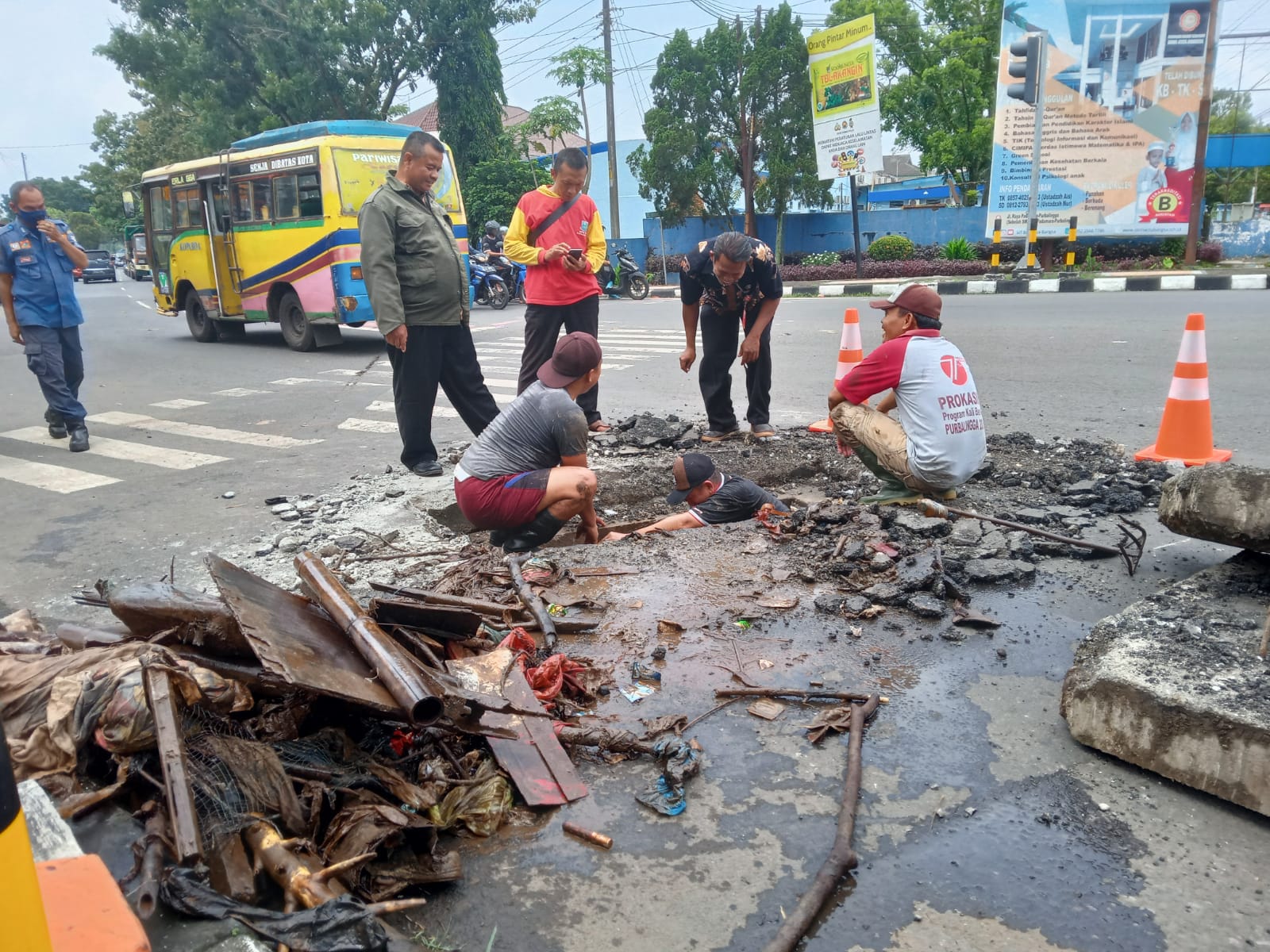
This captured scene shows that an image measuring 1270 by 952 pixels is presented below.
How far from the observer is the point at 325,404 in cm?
899

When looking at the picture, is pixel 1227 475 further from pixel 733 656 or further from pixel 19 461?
pixel 19 461

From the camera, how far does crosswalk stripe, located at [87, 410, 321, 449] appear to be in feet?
23.8

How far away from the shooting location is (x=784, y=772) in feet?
8.14

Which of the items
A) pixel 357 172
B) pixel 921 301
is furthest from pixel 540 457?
pixel 357 172

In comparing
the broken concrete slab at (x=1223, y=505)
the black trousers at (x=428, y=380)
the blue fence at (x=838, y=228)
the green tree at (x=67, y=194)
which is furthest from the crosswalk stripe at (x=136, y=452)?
the green tree at (x=67, y=194)

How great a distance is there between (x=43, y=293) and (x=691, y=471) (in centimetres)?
551

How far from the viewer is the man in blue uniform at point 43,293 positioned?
22.2ft

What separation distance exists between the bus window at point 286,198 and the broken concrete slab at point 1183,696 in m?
12.2

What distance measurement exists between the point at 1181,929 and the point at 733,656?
5.12ft

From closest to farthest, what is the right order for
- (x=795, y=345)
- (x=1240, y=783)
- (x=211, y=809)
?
(x=211, y=809) → (x=1240, y=783) → (x=795, y=345)

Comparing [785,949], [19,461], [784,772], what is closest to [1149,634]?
[784,772]

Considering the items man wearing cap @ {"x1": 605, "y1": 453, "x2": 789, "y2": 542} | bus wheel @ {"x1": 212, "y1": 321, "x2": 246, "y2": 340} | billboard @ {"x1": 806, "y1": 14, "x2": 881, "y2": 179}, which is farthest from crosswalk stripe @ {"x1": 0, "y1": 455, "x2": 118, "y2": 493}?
billboard @ {"x1": 806, "y1": 14, "x2": 881, "y2": 179}

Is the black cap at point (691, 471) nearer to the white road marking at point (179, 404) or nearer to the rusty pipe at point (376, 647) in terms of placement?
the rusty pipe at point (376, 647)

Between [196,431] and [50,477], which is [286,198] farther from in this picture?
[50,477]
